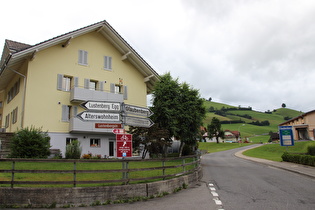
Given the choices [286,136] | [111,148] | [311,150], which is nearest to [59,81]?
[111,148]

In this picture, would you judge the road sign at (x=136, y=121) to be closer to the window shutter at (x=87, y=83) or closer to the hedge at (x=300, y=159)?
the hedge at (x=300, y=159)

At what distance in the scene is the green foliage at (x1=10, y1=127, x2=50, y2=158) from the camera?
630 inches

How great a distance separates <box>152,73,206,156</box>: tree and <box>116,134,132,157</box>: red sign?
14789mm

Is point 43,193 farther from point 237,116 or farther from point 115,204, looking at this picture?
point 237,116

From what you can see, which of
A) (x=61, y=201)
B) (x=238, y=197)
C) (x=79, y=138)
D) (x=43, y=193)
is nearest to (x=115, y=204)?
(x=61, y=201)

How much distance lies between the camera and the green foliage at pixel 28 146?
15992mm

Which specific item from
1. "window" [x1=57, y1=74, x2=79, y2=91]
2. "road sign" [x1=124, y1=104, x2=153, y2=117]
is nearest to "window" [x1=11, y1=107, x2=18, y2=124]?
"window" [x1=57, y1=74, x2=79, y2=91]

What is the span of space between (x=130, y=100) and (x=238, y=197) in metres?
20.0

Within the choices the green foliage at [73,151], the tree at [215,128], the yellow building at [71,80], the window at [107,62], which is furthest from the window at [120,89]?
the tree at [215,128]

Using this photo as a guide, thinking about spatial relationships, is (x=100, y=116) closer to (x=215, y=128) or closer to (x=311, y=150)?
(x=311, y=150)

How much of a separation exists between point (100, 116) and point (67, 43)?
16841 millimetres

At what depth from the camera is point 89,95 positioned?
→ 2367cm

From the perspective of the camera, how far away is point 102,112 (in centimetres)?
881

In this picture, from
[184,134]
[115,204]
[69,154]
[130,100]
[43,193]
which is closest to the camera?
[43,193]
